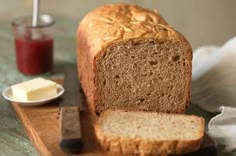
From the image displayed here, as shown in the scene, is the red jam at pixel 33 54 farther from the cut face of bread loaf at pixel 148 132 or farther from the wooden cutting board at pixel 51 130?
the cut face of bread loaf at pixel 148 132

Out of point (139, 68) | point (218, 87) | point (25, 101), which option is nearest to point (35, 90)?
point (25, 101)

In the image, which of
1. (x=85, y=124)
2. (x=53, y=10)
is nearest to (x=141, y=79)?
(x=85, y=124)

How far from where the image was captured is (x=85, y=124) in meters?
1.49

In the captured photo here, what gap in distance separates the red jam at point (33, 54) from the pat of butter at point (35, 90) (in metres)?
0.32

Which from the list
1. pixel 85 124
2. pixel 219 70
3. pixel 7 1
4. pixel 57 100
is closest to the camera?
pixel 85 124

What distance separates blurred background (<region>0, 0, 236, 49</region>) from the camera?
2.82 m

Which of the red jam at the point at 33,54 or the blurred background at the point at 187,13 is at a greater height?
the red jam at the point at 33,54

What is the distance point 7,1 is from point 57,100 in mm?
1254

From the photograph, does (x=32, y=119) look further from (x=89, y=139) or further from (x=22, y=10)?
(x=22, y=10)

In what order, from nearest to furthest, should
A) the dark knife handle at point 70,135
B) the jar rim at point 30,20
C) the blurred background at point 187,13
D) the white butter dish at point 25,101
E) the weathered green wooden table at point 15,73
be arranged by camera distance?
1. the dark knife handle at point 70,135
2. the weathered green wooden table at point 15,73
3. the white butter dish at point 25,101
4. the jar rim at point 30,20
5. the blurred background at point 187,13

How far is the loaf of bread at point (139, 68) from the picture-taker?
4.95ft

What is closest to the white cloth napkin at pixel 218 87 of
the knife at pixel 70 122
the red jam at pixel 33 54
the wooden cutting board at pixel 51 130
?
the wooden cutting board at pixel 51 130

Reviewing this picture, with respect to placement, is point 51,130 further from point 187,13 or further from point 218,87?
point 187,13

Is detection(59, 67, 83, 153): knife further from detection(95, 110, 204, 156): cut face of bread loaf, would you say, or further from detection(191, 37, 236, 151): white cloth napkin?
detection(191, 37, 236, 151): white cloth napkin
